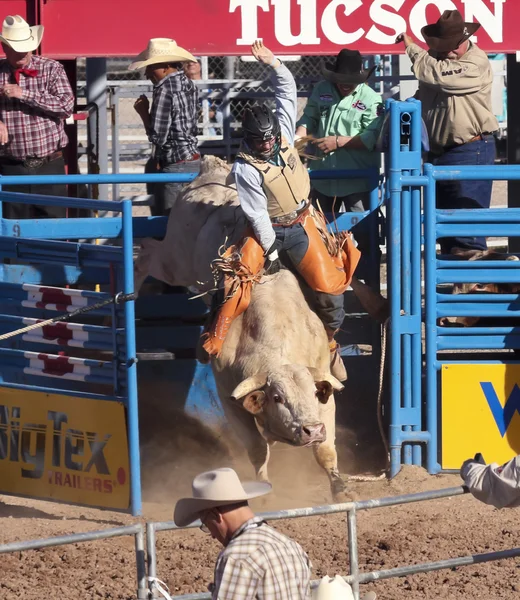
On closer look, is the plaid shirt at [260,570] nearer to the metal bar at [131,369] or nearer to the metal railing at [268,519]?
the metal railing at [268,519]

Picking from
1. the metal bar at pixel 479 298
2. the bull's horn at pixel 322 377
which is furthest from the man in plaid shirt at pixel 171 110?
the bull's horn at pixel 322 377

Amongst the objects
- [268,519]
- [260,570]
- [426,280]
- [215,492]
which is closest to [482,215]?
[426,280]

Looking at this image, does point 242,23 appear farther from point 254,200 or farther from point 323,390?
point 323,390

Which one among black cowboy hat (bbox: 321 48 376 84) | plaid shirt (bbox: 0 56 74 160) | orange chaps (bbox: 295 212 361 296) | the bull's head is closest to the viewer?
the bull's head

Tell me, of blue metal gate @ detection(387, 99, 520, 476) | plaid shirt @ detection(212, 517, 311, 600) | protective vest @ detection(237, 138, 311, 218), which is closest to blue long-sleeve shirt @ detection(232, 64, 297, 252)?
protective vest @ detection(237, 138, 311, 218)

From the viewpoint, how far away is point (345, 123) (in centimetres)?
927

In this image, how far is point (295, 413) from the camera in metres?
6.85

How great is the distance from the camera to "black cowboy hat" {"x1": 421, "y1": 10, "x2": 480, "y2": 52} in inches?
348

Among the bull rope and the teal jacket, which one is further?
the teal jacket

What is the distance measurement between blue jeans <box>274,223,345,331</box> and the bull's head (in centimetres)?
86

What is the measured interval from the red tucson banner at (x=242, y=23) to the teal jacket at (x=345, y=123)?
3.67 ft

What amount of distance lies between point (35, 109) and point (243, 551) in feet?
20.4

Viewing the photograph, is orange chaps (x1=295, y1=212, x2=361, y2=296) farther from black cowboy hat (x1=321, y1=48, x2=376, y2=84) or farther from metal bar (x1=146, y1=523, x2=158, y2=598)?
metal bar (x1=146, y1=523, x2=158, y2=598)

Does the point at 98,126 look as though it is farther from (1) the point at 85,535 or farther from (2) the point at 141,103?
(1) the point at 85,535
